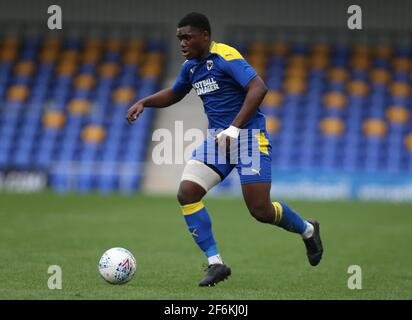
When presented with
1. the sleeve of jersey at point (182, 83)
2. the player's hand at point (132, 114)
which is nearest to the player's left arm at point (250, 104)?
the sleeve of jersey at point (182, 83)

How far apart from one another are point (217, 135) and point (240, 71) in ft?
1.98

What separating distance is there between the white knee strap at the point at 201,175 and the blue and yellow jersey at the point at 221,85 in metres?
0.43

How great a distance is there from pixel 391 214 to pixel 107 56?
1361cm

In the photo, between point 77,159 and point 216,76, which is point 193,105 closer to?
point 77,159

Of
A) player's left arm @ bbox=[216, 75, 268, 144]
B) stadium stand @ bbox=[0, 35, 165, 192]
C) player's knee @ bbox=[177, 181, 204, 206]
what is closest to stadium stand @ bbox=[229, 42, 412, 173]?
stadium stand @ bbox=[0, 35, 165, 192]

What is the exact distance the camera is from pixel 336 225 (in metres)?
14.9

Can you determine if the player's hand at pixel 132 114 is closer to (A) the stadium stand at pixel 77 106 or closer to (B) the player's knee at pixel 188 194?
(B) the player's knee at pixel 188 194

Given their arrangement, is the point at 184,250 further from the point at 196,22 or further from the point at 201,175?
the point at 196,22

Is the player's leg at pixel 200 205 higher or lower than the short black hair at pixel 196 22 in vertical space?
lower

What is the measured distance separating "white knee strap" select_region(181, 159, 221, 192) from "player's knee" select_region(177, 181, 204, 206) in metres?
0.06

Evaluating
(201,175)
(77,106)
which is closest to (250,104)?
(201,175)

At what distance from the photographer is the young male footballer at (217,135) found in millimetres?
7797

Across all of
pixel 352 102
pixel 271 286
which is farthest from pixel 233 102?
pixel 352 102

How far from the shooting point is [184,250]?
36.4 ft
